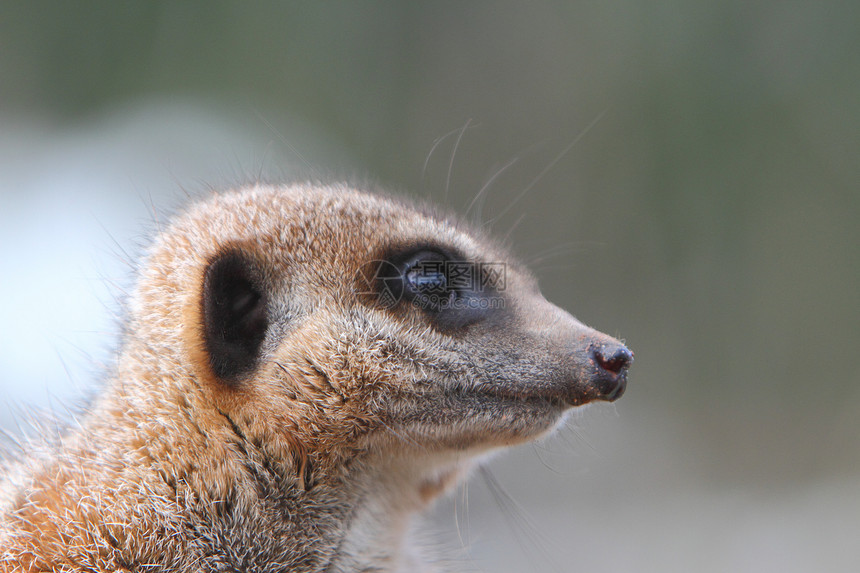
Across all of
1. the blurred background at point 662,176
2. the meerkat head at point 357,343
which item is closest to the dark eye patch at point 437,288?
the meerkat head at point 357,343

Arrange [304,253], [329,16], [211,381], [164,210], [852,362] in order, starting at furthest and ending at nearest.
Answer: [329,16]
[852,362]
[164,210]
[304,253]
[211,381]

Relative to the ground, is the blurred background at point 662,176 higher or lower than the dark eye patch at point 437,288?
higher

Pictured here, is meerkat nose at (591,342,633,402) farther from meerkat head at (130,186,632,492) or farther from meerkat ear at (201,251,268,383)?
meerkat ear at (201,251,268,383)

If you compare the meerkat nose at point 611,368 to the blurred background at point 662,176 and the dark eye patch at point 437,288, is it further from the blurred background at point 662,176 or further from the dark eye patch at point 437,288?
the blurred background at point 662,176

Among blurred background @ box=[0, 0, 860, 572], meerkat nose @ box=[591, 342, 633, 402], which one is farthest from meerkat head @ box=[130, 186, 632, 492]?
blurred background @ box=[0, 0, 860, 572]

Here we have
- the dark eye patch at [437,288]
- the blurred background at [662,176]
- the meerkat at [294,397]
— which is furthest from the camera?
the blurred background at [662,176]

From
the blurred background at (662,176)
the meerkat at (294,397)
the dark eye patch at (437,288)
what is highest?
the blurred background at (662,176)

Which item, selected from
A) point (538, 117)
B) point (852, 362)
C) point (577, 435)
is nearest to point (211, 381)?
point (577, 435)

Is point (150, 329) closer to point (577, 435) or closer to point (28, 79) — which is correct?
point (577, 435)
